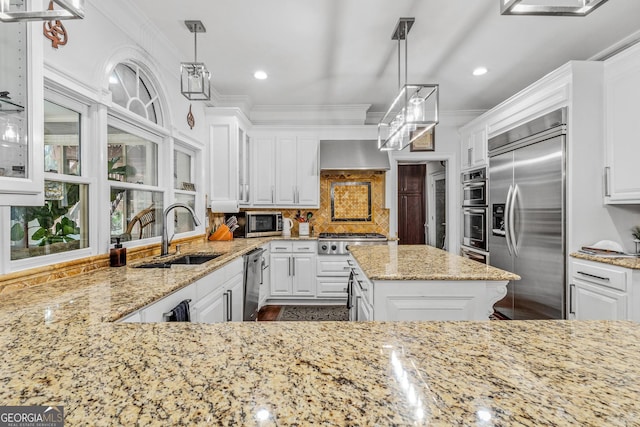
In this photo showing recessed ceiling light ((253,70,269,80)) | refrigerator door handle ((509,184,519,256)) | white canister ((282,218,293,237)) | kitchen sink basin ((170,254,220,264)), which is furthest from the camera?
white canister ((282,218,293,237))

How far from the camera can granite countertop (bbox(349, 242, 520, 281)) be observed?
1673 millimetres

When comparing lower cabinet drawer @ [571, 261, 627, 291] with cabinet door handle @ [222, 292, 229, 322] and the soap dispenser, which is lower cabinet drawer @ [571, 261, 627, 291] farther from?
the soap dispenser

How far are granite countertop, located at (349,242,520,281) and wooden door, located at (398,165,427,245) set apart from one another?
4.38 meters

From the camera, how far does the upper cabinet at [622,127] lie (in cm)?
230

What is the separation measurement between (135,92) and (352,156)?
261 cm

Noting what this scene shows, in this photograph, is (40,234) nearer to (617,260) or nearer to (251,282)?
(251,282)

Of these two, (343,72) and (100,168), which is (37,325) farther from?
(343,72)

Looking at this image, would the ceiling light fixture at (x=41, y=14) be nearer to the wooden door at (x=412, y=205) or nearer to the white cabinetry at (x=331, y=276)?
the white cabinetry at (x=331, y=276)

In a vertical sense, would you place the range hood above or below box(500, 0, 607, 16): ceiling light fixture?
above

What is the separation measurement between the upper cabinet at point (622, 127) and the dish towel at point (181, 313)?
125 inches

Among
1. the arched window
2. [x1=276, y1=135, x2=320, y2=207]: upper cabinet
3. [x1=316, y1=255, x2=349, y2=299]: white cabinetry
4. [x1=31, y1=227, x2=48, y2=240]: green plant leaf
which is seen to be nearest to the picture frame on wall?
[x1=276, y1=135, x2=320, y2=207]: upper cabinet

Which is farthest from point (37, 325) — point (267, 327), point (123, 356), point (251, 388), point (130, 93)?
point (130, 93)

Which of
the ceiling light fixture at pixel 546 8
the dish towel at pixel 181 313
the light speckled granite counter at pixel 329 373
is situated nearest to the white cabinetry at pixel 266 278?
the dish towel at pixel 181 313

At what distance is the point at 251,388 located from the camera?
55 cm
